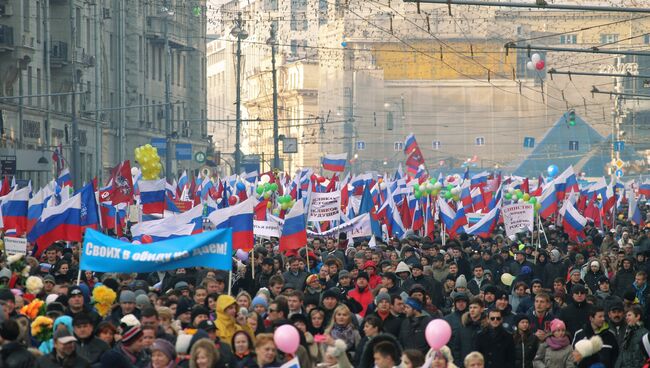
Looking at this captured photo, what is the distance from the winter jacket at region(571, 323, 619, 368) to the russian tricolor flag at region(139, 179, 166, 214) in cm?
1773

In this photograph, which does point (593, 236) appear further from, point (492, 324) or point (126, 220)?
point (492, 324)

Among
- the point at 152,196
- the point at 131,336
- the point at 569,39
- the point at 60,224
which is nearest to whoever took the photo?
the point at 131,336

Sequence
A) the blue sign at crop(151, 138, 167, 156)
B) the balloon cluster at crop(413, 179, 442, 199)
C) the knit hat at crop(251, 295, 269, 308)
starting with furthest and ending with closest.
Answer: the blue sign at crop(151, 138, 167, 156) < the balloon cluster at crop(413, 179, 442, 199) < the knit hat at crop(251, 295, 269, 308)

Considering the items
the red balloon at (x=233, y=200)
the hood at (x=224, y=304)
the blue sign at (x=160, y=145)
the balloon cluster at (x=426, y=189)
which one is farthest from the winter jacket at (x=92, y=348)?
the blue sign at (x=160, y=145)

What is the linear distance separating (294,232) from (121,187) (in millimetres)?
10373

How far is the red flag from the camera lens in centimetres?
3145

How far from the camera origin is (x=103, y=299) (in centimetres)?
1422

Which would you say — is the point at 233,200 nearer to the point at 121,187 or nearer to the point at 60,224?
the point at 121,187

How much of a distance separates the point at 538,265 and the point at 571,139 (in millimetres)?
59964

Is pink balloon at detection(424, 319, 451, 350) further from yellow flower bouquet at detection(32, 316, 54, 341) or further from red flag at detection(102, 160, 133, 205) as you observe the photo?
red flag at detection(102, 160, 133, 205)

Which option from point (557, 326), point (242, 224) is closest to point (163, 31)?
point (242, 224)

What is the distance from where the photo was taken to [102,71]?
2530 inches

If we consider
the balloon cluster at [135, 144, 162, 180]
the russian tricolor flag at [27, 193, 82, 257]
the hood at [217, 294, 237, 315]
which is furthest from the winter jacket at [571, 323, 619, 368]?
the balloon cluster at [135, 144, 162, 180]

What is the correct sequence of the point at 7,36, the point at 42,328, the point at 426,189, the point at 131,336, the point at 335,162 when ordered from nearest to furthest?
1. the point at 131,336
2. the point at 42,328
3. the point at 426,189
4. the point at 335,162
5. the point at 7,36
